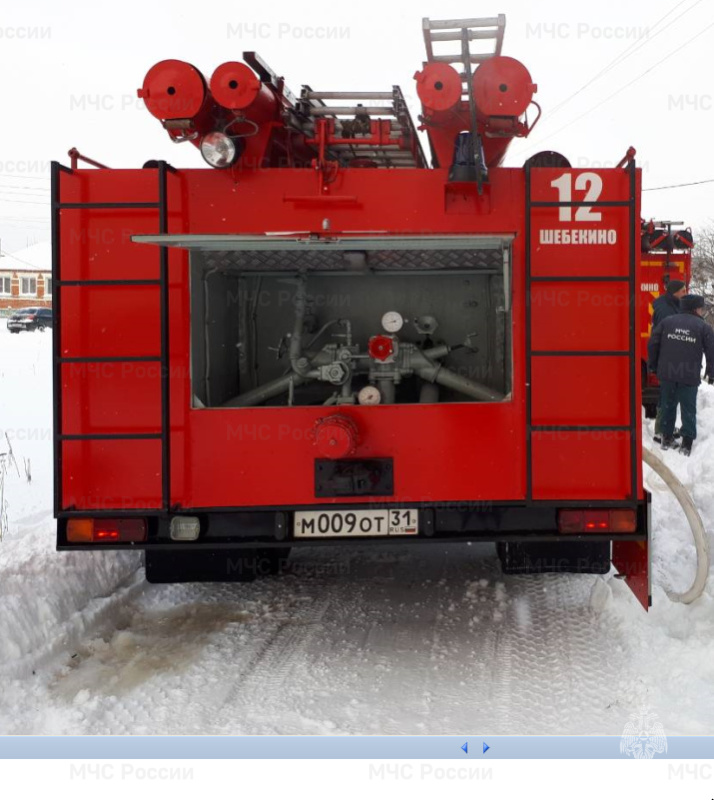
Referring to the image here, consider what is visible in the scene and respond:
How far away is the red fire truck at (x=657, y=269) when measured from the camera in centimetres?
1210

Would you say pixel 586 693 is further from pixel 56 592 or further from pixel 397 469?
pixel 56 592

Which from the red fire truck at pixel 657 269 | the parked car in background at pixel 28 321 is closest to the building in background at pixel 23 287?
the parked car in background at pixel 28 321

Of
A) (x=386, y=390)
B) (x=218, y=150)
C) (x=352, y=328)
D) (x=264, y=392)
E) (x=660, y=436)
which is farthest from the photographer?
(x=660, y=436)

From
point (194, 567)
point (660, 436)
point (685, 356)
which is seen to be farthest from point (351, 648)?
point (660, 436)

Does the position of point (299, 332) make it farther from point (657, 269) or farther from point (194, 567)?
point (657, 269)

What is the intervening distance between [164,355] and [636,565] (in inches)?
112

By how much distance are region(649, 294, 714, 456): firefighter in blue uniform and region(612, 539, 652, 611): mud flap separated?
4596mm

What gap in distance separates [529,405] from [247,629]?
2.18m

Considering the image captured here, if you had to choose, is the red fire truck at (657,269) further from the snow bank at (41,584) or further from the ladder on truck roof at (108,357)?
the ladder on truck roof at (108,357)

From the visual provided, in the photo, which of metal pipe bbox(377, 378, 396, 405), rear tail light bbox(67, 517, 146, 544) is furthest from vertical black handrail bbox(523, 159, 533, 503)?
rear tail light bbox(67, 517, 146, 544)

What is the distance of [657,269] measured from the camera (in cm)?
1255

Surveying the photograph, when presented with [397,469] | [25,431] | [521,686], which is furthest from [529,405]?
[25,431]

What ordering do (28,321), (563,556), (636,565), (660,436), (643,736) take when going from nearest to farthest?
(643,736), (636,565), (563,556), (660,436), (28,321)

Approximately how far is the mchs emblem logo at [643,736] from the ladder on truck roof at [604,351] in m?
1.06
